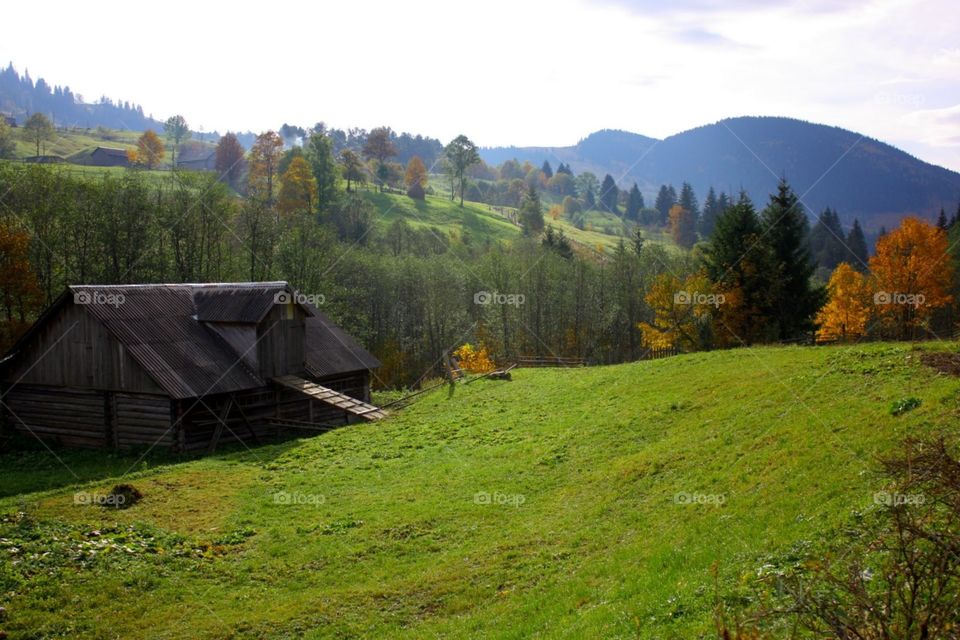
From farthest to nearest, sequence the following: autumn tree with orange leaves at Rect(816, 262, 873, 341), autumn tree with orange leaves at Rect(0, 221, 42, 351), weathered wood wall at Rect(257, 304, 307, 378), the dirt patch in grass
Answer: autumn tree with orange leaves at Rect(816, 262, 873, 341), autumn tree with orange leaves at Rect(0, 221, 42, 351), weathered wood wall at Rect(257, 304, 307, 378), the dirt patch in grass

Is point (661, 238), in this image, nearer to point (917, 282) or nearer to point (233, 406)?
point (917, 282)

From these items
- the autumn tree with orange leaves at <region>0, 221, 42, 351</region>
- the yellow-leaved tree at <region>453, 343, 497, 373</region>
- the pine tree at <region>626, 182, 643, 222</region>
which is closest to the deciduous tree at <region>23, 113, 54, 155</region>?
the autumn tree with orange leaves at <region>0, 221, 42, 351</region>

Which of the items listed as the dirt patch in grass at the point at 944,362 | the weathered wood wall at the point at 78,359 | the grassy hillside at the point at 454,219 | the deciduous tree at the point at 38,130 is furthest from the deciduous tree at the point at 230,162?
the dirt patch in grass at the point at 944,362

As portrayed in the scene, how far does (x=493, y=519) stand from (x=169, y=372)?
18.8 meters

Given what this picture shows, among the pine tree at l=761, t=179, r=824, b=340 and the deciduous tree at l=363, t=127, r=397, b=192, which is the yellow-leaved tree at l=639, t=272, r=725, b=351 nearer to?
the pine tree at l=761, t=179, r=824, b=340

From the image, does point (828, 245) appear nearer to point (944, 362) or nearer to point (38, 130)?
point (944, 362)

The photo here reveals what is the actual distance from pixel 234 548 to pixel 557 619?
9.46 meters

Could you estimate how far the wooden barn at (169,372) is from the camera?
29766 mm

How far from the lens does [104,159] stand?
138875 mm

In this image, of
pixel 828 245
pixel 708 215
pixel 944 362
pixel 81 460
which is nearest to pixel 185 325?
pixel 81 460

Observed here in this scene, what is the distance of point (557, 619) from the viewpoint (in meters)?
11.7

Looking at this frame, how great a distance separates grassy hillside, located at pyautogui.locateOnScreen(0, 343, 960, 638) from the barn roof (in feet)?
16.1

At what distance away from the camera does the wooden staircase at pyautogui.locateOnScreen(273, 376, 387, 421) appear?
3231cm

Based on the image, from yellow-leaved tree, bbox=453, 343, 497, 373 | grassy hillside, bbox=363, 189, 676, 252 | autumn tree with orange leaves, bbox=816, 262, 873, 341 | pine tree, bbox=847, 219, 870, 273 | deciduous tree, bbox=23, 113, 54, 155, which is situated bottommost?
yellow-leaved tree, bbox=453, 343, 497, 373
